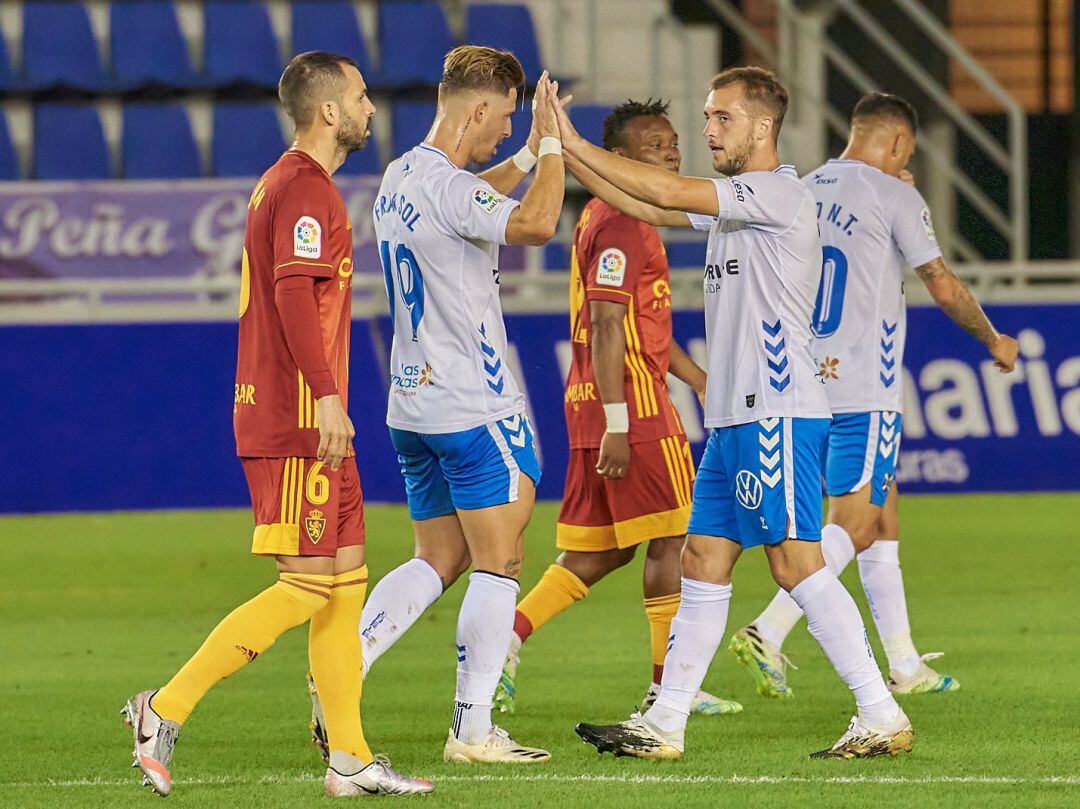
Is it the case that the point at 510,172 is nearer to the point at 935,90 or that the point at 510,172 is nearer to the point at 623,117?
the point at 623,117

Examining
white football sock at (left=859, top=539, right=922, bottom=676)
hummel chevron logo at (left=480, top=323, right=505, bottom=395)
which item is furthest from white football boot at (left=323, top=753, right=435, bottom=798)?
white football sock at (left=859, top=539, right=922, bottom=676)

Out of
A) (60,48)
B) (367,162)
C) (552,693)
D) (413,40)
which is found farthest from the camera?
(413,40)

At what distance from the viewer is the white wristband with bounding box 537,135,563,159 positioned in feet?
16.9

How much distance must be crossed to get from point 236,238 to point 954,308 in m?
9.97

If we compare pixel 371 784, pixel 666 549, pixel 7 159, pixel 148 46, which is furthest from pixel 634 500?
pixel 148 46

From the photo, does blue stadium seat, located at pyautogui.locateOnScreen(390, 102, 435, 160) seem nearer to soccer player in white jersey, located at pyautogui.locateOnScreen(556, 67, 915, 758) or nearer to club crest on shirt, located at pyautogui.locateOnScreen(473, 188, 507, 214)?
soccer player in white jersey, located at pyautogui.locateOnScreen(556, 67, 915, 758)

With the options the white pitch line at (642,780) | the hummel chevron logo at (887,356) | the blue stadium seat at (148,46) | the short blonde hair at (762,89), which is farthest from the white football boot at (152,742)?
the blue stadium seat at (148,46)

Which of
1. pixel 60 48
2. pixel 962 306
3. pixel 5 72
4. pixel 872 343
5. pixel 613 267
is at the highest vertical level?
pixel 60 48

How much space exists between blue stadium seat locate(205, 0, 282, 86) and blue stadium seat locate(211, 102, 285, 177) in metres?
0.41

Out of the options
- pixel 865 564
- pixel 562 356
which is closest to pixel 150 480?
pixel 562 356

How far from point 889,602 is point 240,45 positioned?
41.6 ft

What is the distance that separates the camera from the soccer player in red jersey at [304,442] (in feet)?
15.9

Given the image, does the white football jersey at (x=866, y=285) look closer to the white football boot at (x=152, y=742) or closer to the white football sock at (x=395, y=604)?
the white football sock at (x=395, y=604)

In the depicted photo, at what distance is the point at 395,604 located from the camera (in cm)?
565
